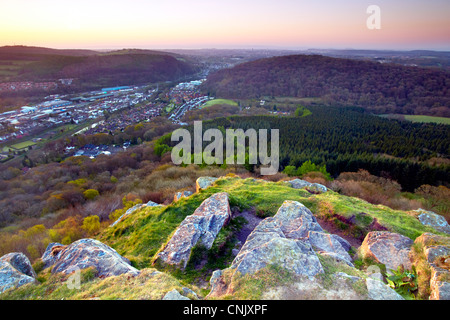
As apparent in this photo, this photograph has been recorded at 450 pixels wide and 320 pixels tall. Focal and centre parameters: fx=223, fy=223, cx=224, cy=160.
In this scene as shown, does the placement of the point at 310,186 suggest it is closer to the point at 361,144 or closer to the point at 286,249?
the point at 286,249

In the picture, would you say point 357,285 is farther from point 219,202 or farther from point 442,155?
point 442,155

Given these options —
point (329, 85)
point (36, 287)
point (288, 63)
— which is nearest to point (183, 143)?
point (36, 287)

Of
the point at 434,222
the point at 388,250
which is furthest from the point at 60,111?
the point at 434,222

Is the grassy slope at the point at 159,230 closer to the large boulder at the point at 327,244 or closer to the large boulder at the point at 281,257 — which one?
the large boulder at the point at 281,257

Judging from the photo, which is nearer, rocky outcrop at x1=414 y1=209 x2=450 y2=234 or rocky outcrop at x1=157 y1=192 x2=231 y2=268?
rocky outcrop at x1=157 y1=192 x2=231 y2=268

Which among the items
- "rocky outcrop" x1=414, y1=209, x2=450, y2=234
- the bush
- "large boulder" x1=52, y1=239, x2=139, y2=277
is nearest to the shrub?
"large boulder" x1=52, y1=239, x2=139, y2=277

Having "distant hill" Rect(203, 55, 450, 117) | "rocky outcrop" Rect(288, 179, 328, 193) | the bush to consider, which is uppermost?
"distant hill" Rect(203, 55, 450, 117)

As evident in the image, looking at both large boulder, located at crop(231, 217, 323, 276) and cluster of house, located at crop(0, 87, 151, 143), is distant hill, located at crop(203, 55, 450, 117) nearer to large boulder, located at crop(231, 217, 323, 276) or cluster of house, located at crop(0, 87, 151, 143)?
cluster of house, located at crop(0, 87, 151, 143)

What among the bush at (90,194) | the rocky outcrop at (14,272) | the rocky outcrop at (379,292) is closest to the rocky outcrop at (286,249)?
the rocky outcrop at (379,292)
